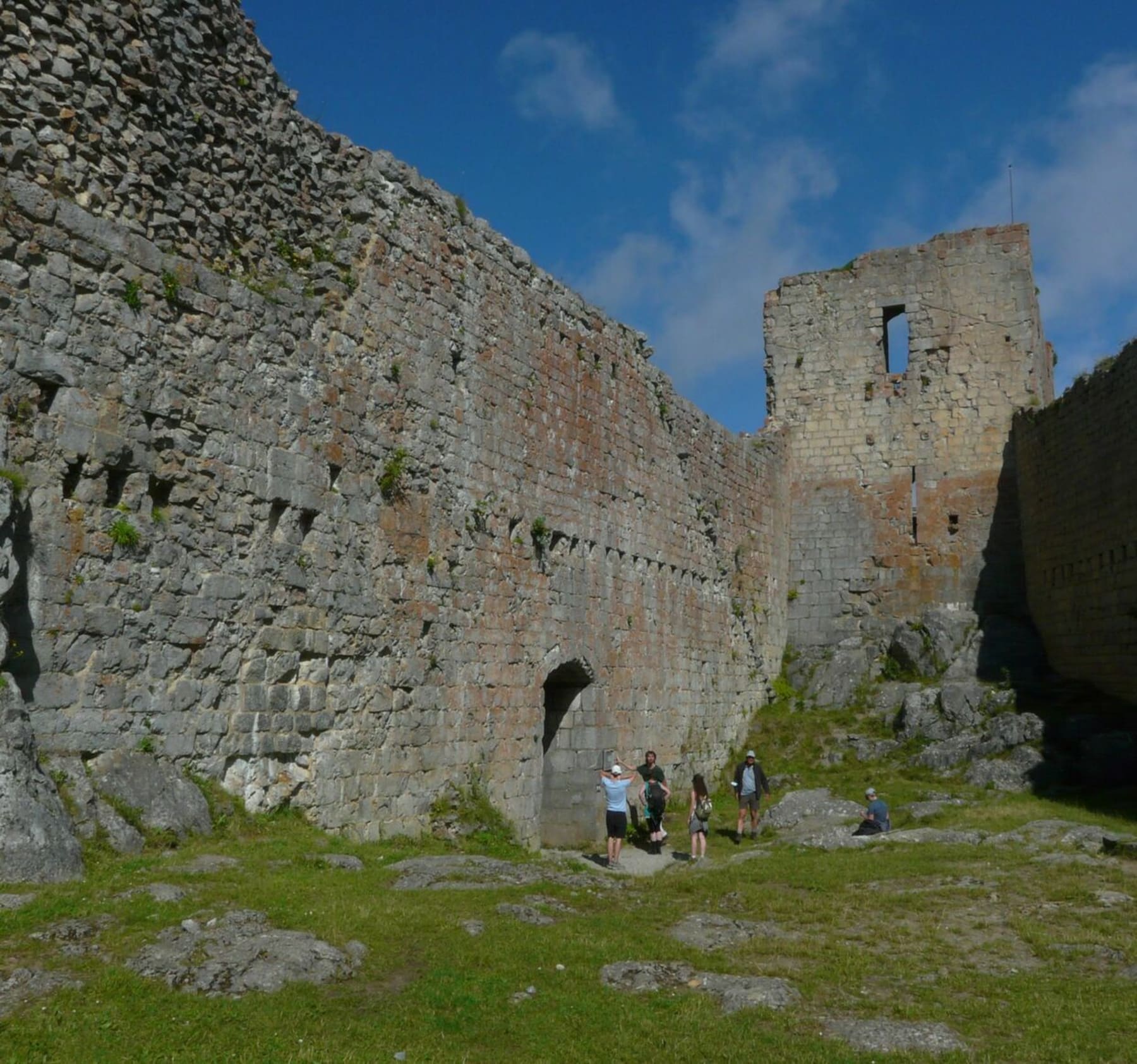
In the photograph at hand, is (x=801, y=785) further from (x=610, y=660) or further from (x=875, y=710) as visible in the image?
(x=610, y=660)

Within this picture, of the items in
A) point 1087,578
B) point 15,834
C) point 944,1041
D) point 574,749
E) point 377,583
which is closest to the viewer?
point 944,1041

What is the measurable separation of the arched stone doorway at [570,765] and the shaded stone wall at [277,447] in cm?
8

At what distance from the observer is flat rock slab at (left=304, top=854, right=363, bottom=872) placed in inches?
371

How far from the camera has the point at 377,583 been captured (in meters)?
12.7

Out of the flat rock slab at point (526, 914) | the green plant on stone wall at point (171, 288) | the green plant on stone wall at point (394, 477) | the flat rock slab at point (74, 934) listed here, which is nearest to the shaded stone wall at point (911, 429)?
the green plant on stone wall at point (394, 477)

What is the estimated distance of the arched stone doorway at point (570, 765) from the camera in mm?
17359

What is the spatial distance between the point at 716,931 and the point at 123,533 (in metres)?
5.82

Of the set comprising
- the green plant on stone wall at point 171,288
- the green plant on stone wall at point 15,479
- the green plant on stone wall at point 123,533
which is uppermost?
the green plant on stone wall at point 171,288

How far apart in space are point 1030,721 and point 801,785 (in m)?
4.17

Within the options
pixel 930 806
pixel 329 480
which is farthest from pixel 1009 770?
pixel 329 480

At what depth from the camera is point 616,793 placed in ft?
49.5

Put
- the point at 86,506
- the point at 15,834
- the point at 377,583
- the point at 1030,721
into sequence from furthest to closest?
1. the point at 1030,721
2. the point at 377,583
3. the point at 86,506
4. the point at 15,834

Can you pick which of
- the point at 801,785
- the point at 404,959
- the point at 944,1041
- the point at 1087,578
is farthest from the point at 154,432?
the point at 1087,578

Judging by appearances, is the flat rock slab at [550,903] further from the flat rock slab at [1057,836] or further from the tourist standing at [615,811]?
the flat rock slab at [1057,836]
